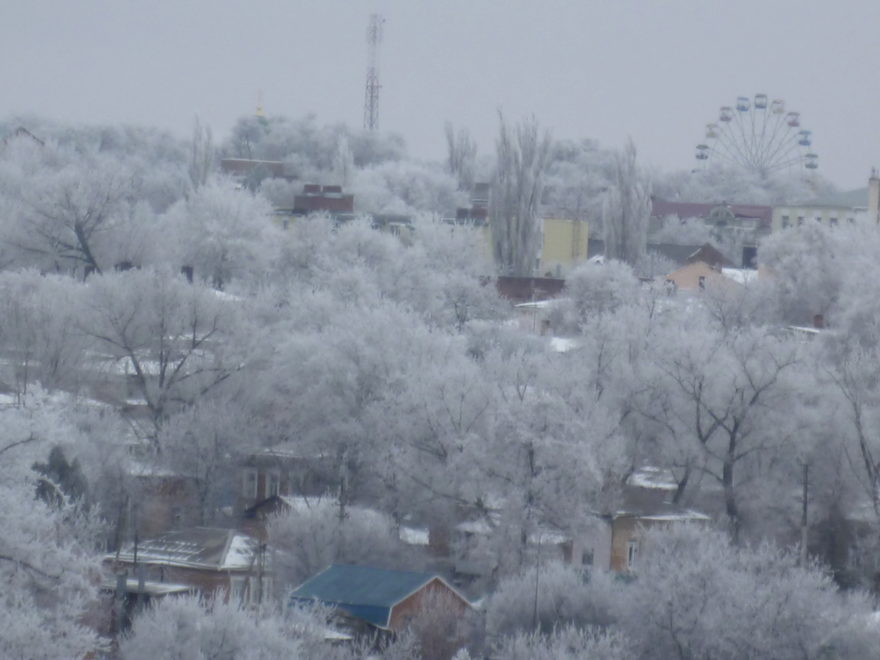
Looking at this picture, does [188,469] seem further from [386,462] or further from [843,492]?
[843,492]

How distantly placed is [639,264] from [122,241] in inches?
338

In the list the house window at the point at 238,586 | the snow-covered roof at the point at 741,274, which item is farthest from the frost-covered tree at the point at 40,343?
the snow-covered roof at the point at 741,274

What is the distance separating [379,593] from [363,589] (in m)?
0.12

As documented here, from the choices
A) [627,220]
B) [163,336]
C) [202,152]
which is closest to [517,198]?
[627,220]

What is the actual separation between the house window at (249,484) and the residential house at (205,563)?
202 centimetres

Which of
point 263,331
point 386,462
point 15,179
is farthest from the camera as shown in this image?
point 15,179

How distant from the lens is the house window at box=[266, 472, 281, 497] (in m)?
15.1

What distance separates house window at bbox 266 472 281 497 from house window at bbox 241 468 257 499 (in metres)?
0.11

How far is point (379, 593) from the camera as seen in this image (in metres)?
11.3

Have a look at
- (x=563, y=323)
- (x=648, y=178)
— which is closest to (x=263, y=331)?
(x=563, y=323)

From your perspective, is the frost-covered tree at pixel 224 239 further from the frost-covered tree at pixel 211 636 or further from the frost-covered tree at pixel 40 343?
the frost-covered tree at pixel 211 636

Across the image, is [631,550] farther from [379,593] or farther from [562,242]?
[562,242]

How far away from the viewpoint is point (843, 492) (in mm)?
14203

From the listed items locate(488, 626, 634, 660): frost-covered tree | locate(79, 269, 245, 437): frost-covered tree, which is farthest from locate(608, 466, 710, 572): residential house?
locate(79, 269, 245, 437): frost-covered tree
